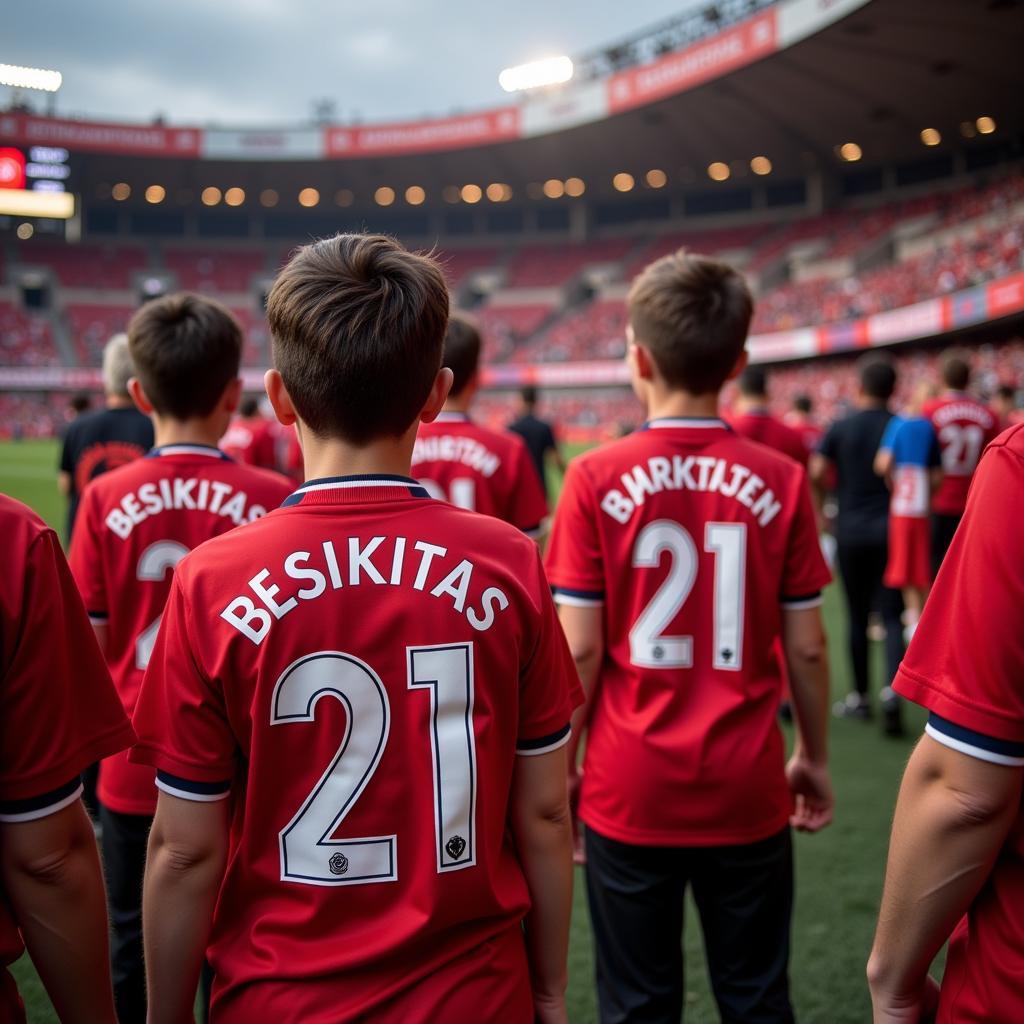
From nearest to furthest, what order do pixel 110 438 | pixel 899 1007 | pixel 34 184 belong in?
pixel 899 1007 < pixel 110 438 < pixel 34 184

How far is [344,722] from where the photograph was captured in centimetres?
128

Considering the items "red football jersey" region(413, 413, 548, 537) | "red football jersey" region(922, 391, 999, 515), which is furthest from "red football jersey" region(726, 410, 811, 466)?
"red football jersey" region(413, 413, 548, 537)

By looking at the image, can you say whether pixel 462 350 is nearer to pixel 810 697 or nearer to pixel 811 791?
pixel 810 697

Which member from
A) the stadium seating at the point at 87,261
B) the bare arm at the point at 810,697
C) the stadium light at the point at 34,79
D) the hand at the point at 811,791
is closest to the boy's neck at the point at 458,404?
the bare arm at the point at 810,697

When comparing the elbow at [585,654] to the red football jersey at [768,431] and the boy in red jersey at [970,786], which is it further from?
the red football jersey at [768,431]

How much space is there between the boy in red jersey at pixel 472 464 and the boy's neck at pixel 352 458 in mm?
2104

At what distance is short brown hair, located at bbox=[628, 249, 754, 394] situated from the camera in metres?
2.17

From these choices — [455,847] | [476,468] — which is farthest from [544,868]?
[476,468]

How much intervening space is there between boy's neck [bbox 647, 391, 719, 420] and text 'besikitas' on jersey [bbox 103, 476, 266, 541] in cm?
112

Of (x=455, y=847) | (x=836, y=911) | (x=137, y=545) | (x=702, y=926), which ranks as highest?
(x=137, y=545)

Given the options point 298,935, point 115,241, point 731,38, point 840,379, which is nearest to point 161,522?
point 298,935

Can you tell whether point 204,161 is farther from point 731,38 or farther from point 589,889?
point 589,889

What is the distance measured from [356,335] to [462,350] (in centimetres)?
215

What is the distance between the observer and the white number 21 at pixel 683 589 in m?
2.08
